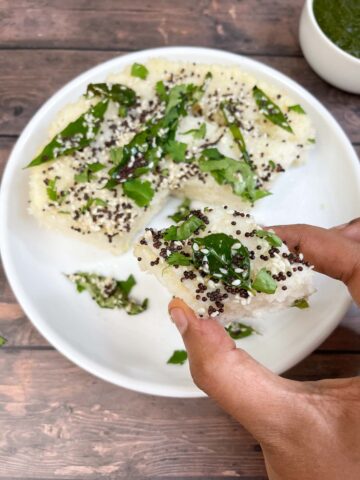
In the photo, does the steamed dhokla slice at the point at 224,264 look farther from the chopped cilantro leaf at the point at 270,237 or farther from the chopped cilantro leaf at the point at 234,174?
the chopped cilantro leaf at the point at 234,174

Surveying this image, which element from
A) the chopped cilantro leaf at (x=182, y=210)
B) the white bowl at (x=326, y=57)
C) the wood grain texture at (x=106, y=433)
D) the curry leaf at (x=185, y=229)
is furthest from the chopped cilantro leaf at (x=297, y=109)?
the wood grain texture at (x=106, y=433)

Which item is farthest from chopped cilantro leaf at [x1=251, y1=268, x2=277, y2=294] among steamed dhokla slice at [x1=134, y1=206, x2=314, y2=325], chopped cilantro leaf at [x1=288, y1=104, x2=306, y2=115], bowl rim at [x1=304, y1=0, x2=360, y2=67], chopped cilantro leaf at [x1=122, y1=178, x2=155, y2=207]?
bowl rim at [x1=304, y1=0, x2=360, y2=67]

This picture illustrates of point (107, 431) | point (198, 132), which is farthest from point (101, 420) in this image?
point (198, 132)

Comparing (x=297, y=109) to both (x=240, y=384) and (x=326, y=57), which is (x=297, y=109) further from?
(x=240, y=384)

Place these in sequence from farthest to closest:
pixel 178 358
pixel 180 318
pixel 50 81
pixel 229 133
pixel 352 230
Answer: pixel 50 81 → pixel 229 133 → pixel 178 358 → pixel 352 230 → pixel 180 318

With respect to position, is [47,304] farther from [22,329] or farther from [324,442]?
[324,442]
